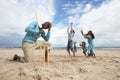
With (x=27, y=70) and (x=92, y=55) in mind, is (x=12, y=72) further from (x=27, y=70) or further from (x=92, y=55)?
(x=92, y=55)

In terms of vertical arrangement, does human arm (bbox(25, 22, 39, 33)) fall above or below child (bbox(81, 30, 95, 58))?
above

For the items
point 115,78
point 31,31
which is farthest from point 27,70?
point 115,78

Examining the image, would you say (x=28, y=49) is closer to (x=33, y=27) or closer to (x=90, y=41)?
(x=33, y=27)

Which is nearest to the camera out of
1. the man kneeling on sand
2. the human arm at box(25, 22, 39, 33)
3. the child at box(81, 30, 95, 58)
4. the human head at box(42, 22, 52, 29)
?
the human head at box(42, 22, 52, 29)

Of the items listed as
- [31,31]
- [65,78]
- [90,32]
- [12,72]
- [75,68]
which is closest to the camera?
[65,78]

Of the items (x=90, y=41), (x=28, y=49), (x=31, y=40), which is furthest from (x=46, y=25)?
(x=90, y=41)

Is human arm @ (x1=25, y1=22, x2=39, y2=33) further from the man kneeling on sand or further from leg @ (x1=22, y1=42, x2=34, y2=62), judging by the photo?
leg @ (x1=22, y1=42, x2=34, y2=62)

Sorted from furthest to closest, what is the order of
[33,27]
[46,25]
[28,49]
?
[28,49] < [33,27] < [46,25]

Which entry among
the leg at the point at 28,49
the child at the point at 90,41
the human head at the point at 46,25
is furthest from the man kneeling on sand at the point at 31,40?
the child at the point at 90,41

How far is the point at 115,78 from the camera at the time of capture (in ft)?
18.9

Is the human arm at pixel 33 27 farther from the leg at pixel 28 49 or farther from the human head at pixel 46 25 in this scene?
the leg at pixel 28 49

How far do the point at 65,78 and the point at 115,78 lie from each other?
1.44m

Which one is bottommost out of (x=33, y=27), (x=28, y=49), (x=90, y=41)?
(x=28, y=49)

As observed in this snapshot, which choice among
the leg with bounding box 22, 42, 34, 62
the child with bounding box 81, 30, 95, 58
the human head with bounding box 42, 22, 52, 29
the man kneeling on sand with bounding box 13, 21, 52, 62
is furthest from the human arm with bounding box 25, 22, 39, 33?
the child with bounding box 81, 30, 95, 58
